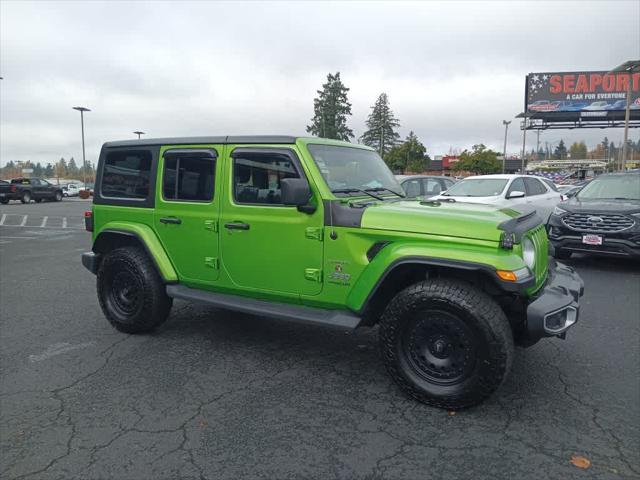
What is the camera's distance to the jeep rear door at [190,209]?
166 inches

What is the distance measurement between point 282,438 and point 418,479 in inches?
33.5

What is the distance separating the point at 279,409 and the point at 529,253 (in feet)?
6.86

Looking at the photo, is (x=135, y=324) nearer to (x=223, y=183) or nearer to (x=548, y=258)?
(x=223, y=183)

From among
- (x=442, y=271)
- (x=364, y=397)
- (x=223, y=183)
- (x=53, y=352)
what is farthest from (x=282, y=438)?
(x=53, y=352)

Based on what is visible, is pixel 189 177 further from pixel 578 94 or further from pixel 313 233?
pixel 578 94

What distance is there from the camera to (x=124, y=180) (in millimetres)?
4863

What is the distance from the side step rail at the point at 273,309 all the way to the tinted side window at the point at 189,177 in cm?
86

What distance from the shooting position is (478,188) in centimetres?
1075

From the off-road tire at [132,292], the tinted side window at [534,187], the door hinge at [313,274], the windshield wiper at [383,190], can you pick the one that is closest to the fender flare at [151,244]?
the off-road tire at [132,292]

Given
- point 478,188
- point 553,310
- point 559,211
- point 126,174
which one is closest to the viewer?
point 553,310

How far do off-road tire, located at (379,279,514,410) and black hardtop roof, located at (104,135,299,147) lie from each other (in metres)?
1.63

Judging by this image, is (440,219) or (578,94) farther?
(578,94)

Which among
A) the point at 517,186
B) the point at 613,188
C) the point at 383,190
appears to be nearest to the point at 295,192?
the point at 383,190

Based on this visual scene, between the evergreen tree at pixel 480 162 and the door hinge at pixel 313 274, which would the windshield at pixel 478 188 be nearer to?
the door hinge at pixel 313 274
